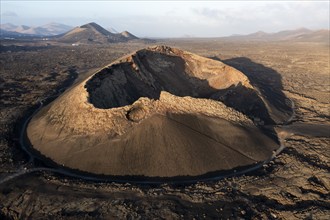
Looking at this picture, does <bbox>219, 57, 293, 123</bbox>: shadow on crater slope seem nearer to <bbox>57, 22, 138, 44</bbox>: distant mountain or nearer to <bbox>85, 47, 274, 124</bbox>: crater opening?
<bbox>85, 47, 274, 124</bbox>: crater opening

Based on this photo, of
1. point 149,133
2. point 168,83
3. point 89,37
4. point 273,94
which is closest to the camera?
point 149,133

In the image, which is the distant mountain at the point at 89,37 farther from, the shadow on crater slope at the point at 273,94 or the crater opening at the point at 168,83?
the crater opening at the point at 168,83

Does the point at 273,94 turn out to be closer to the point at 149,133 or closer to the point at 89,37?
the point at 149,133

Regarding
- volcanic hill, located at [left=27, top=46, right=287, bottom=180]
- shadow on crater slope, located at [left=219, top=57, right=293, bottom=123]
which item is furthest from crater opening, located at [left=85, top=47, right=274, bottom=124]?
shadow on crater slope, located at [left=219, top=57, right=293, bottom=123]

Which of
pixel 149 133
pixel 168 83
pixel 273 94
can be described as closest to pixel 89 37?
pixel 168 83

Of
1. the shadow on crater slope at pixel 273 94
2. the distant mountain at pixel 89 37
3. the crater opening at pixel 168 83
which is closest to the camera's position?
A: the crater opening at pixel 168 83

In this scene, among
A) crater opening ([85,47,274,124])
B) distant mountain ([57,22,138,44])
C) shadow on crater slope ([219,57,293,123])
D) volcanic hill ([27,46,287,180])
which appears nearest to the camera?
volcanic hill ([27,46,287,180])

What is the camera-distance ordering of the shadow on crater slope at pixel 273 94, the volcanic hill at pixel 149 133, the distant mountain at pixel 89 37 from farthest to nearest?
the distant mountain at pixel 89 37 → the shadow on crater slope at pixel 273 94 → the volcanic hill at pixel 149 133

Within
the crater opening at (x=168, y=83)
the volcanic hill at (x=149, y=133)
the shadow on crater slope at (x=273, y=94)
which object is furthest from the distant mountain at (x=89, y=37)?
the volcanic hill at (x=149, y=133)
